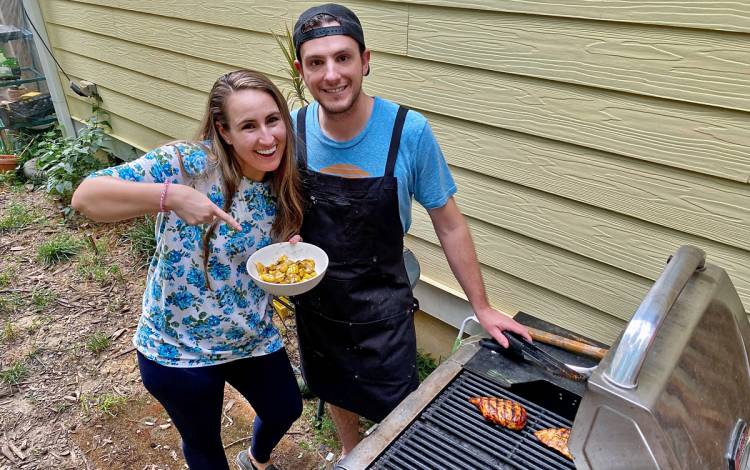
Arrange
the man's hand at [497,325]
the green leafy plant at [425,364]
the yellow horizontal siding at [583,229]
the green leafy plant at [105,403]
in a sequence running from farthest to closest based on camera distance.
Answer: the green leafy plant at [425,364]
the green leafy plant at [105,403]
the yellow horizontal siding at [583,229]
the man's hand at [497,325]

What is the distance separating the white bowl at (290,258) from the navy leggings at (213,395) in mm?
461

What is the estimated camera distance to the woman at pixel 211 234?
1.41 meters

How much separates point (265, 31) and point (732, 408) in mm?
3055

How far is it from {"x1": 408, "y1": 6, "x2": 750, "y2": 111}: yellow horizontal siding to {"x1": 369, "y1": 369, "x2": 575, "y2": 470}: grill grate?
1188 millimetres

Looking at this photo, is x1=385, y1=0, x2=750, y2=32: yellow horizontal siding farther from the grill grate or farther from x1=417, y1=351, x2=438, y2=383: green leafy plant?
x1=417, y1=351, x2=438, y2=383: green leafy plant

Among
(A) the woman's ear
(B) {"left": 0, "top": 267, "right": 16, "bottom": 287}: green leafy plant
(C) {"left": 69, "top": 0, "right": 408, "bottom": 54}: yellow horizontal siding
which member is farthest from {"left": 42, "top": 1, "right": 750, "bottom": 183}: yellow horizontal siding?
(B) {"left": 0, "top": 267, "right": 16, "bottom": 287}: green leafy plant

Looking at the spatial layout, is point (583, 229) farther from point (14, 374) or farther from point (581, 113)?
point (14, 374)

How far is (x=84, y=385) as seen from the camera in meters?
3.09

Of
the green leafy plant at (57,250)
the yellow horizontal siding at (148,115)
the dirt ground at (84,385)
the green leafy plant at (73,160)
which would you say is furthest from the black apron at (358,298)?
the green leafy plant at (73,160)

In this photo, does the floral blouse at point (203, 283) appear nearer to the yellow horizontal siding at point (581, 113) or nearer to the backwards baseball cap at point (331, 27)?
the backwards baseball cap at point (331, 27)

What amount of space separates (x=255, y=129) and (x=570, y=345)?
1.42 m

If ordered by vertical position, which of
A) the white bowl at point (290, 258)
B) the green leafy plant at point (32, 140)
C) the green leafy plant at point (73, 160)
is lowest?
the green leafy plant at point (32, 140)

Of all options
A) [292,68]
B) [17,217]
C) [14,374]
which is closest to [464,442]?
[292,68]

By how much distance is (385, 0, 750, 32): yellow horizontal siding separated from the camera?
1.57 m
